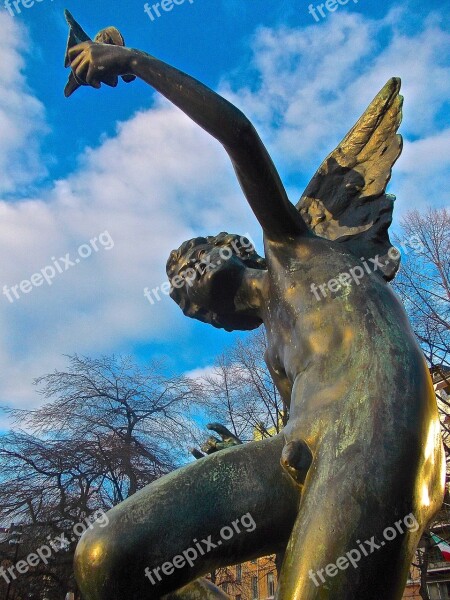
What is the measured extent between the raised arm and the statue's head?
39 centimetres

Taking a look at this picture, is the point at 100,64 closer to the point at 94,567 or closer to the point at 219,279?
the point at 219,279

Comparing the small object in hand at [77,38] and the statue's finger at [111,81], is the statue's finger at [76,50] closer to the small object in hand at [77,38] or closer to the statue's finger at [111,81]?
the small object in hand at [77,38]

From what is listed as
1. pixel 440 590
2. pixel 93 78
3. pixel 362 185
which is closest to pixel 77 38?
pixel 93 78

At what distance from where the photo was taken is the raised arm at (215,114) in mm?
2055

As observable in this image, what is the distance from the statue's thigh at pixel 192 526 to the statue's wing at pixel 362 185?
1.08 metres

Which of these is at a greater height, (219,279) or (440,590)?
(219,279)

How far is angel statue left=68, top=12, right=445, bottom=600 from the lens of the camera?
156 centimetres

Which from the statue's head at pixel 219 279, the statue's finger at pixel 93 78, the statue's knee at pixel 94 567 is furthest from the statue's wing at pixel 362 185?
the statue's knee at pixel 94 567

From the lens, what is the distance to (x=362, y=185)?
105 inches

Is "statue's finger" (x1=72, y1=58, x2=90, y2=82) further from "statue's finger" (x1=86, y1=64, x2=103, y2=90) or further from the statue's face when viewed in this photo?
the statue's face

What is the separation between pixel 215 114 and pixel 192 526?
1.43 m

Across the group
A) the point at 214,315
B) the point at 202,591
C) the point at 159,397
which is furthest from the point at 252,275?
the point at 159,397

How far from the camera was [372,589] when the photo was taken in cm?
150

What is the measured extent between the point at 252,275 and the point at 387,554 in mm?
1400
